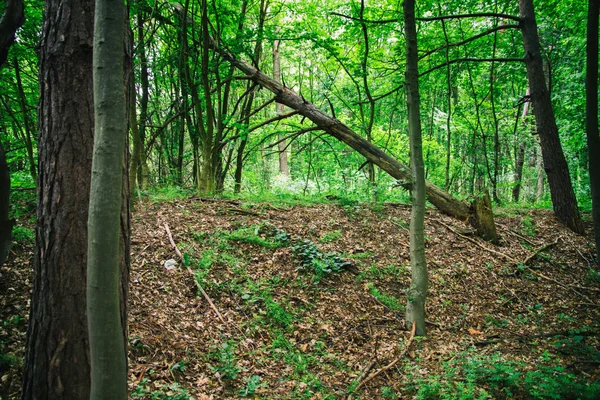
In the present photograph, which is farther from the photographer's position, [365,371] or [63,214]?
[365,371]

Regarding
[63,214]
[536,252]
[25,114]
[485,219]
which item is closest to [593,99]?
[485,219]

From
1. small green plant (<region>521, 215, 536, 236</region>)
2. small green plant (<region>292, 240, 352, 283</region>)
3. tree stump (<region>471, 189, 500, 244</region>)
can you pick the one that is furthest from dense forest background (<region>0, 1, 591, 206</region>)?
small green plant (<region>292, 240, 352, 283</region>)

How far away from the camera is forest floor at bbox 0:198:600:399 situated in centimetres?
352

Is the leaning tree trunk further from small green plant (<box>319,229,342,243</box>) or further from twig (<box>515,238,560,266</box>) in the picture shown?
twig (<box>515,238,560,266</box>)

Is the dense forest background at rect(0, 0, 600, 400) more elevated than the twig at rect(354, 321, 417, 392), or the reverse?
the dense forest background at rect(0, 0, 600, 400)

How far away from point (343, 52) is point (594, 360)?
9.34 metres

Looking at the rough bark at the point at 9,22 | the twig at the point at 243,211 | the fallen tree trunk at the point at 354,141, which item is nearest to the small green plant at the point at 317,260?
the twig at the point at 243,211

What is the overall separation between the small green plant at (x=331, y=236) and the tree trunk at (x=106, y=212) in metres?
4.71

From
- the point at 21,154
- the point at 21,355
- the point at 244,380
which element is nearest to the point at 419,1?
the point at 244,380

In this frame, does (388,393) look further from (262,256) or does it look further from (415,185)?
(262,256)

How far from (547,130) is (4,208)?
9.49 m

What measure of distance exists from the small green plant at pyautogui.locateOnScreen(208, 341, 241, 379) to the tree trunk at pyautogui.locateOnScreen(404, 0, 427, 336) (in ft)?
7.65

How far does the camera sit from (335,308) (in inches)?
199

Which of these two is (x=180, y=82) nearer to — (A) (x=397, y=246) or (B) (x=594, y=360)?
(A) (x=397, y=246)
